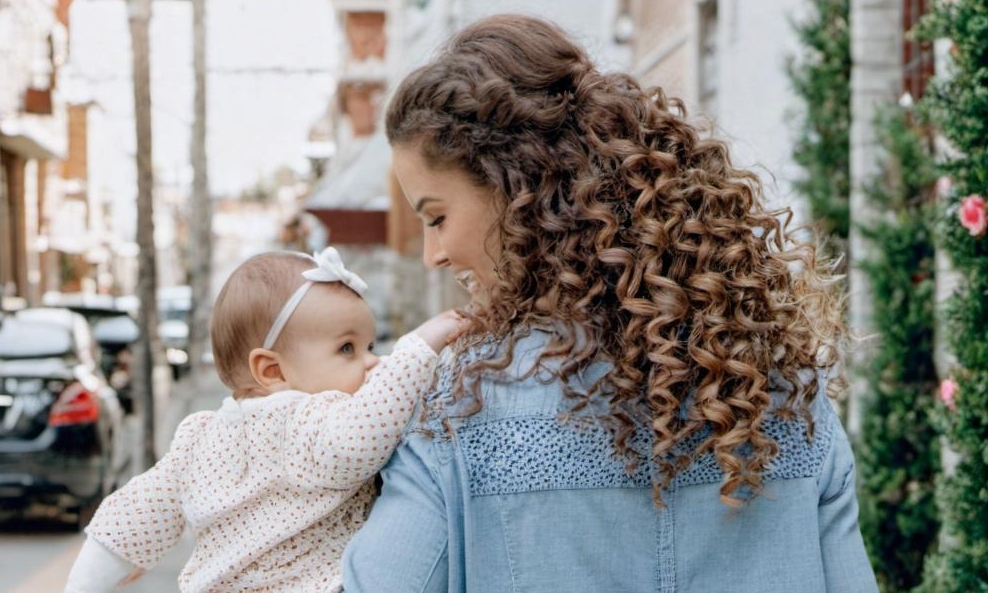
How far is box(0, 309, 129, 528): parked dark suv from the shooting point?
31.8 feet

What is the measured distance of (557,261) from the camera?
1806 millimetres

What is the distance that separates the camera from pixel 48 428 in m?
9.81

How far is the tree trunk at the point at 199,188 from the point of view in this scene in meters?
11.4

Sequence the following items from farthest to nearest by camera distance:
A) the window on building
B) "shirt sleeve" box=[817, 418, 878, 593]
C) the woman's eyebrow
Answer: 1. the window on building
2. the woman's eyebrow
3. "shirt sleeve" box=[817, 418, 878, 593]

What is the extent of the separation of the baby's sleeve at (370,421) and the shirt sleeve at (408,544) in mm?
194

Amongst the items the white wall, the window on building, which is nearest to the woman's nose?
the white wall

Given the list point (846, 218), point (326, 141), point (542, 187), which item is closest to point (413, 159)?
point (542, 187)

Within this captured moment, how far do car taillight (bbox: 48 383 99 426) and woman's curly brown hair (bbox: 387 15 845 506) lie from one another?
27.9 feet

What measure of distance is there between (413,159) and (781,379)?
63cm

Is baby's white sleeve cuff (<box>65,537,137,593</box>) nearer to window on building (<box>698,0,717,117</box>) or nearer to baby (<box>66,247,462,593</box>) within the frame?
baby (<box>66,247,462,593</box>)

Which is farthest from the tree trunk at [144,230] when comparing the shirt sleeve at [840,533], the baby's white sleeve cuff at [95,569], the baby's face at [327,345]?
the shirt sleeve at [840,533]

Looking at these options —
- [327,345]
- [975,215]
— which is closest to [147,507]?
[327,345]

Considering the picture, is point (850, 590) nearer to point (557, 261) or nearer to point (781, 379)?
point (781, 379)

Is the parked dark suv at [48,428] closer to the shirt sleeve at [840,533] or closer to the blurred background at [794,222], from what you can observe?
the blurred background at [794,222]
